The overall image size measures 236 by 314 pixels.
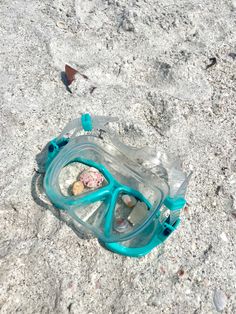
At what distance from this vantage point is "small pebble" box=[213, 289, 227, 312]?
1560 mm

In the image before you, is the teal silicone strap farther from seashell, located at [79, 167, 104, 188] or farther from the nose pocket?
the nose pocket

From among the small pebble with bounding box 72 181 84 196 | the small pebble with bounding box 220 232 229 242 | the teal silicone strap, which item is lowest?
the small pebble with bounding box 72 181 84 196

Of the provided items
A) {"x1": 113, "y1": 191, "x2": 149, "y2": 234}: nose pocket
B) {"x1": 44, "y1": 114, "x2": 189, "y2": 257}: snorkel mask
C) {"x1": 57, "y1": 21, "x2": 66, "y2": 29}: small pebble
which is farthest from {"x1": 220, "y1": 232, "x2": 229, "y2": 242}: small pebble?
{"x1": 57, "y1": 21, "x2": 66, "y2": 29}: small pebble

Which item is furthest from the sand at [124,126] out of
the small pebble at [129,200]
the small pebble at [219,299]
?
the small pebble at [129,200]

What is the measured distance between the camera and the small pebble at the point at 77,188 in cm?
179

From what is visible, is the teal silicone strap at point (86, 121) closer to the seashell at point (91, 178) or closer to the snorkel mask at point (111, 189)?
the snorkel mask at point (111, 189)

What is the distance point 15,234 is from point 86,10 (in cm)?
158

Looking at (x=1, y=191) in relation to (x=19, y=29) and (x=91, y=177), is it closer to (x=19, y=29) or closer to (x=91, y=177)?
(x=91, y=177)

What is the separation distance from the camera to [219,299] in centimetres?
157

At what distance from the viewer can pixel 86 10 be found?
259 cm

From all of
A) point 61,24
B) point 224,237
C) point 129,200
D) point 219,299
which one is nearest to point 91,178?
point 129,200

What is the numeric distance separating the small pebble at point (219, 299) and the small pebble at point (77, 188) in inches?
27.8

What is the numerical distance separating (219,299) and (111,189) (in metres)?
0.64

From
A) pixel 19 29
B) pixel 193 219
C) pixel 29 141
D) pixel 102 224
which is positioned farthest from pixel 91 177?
pixel 19 29
